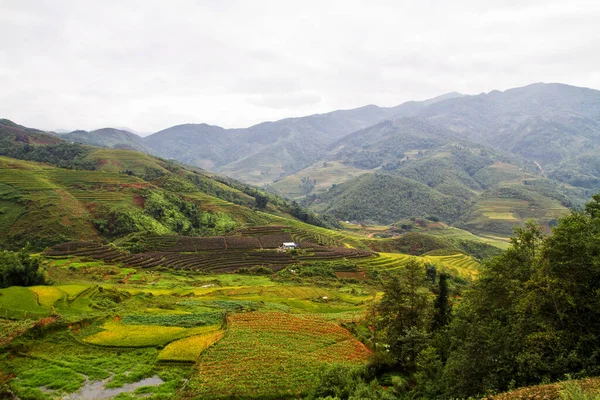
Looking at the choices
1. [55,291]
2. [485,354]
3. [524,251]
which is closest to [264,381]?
[485,354]

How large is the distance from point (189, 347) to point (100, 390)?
7526 mm

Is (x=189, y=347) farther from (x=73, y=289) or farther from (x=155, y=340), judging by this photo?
(x=73, y=289)

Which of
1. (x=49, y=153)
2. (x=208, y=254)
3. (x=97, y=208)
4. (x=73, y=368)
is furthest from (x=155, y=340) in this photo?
(x=49, y=153)

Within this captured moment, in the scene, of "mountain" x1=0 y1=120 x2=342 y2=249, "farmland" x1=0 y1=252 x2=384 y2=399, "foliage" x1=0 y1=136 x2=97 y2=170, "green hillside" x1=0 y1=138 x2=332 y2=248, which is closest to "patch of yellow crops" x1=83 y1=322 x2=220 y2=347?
"farmland" x1=0 y1=252 x2=384 y2=399

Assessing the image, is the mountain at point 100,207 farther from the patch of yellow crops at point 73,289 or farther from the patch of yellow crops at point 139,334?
the patch of yellow crops at point 139,334

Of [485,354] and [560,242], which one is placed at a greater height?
[560,242]

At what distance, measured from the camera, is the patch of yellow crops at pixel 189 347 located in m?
27.4

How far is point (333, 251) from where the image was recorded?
304ft

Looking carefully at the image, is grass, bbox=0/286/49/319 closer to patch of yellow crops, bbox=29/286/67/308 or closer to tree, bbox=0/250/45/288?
patch of yellow crops, bbox=29/286/67/308

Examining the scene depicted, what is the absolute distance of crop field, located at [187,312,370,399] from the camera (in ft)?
76.5

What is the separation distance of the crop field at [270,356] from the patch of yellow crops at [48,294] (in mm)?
20115

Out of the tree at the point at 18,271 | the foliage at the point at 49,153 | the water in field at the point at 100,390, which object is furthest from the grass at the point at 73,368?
the foliage at the point at 49,153

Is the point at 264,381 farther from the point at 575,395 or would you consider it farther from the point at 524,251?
the point at 524,251

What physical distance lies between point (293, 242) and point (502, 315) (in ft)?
253
